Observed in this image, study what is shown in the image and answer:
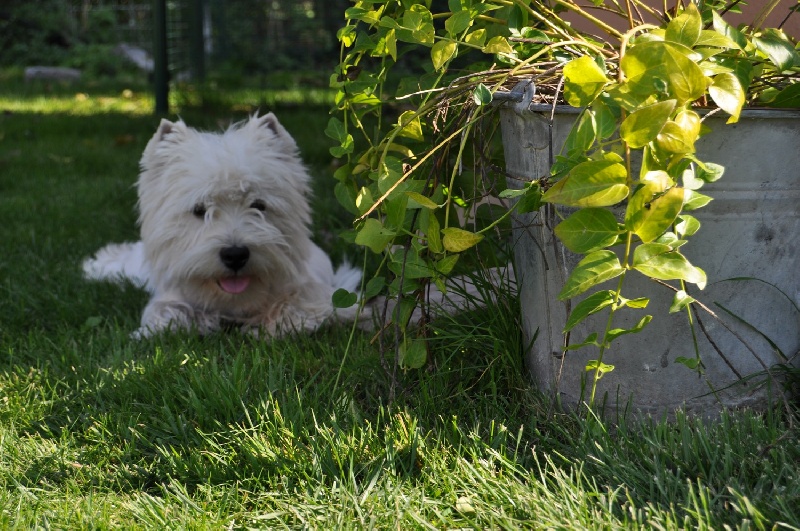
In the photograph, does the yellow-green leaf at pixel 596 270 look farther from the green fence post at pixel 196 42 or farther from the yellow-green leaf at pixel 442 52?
the green fence post at pixel 196 42

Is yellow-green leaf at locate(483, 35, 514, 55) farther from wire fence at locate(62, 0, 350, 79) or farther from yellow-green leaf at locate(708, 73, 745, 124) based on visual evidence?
wire fence at locate(62, 0, 350, 79)

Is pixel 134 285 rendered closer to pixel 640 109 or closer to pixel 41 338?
pixel 41 338

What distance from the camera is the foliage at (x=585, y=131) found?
5.22 ft

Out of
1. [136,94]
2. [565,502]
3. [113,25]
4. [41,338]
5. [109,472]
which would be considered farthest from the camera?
[113,25]

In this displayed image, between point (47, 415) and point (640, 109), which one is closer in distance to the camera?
point (640, 109)

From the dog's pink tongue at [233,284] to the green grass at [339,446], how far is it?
21cm

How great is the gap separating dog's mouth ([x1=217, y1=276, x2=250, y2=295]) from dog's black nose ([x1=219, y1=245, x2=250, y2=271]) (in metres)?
0.08

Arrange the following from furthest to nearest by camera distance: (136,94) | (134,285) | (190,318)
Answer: (136,94) → (134,285) → (190,318)

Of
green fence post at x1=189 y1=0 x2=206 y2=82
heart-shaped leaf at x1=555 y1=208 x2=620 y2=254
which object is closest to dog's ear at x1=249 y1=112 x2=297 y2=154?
heart-shaped leaf at x1=555 y1=208 x2=620 y2=254

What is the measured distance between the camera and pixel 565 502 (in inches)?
67.5

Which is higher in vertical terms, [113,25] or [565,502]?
[113,25]

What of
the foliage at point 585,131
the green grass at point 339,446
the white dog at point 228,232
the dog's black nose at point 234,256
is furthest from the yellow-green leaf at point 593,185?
the dog's black nose at point 234,256

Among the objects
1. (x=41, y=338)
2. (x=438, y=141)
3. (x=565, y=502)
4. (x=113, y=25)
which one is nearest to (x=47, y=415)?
(x=41, y=338)

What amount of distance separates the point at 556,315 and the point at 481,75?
597 millimetres
